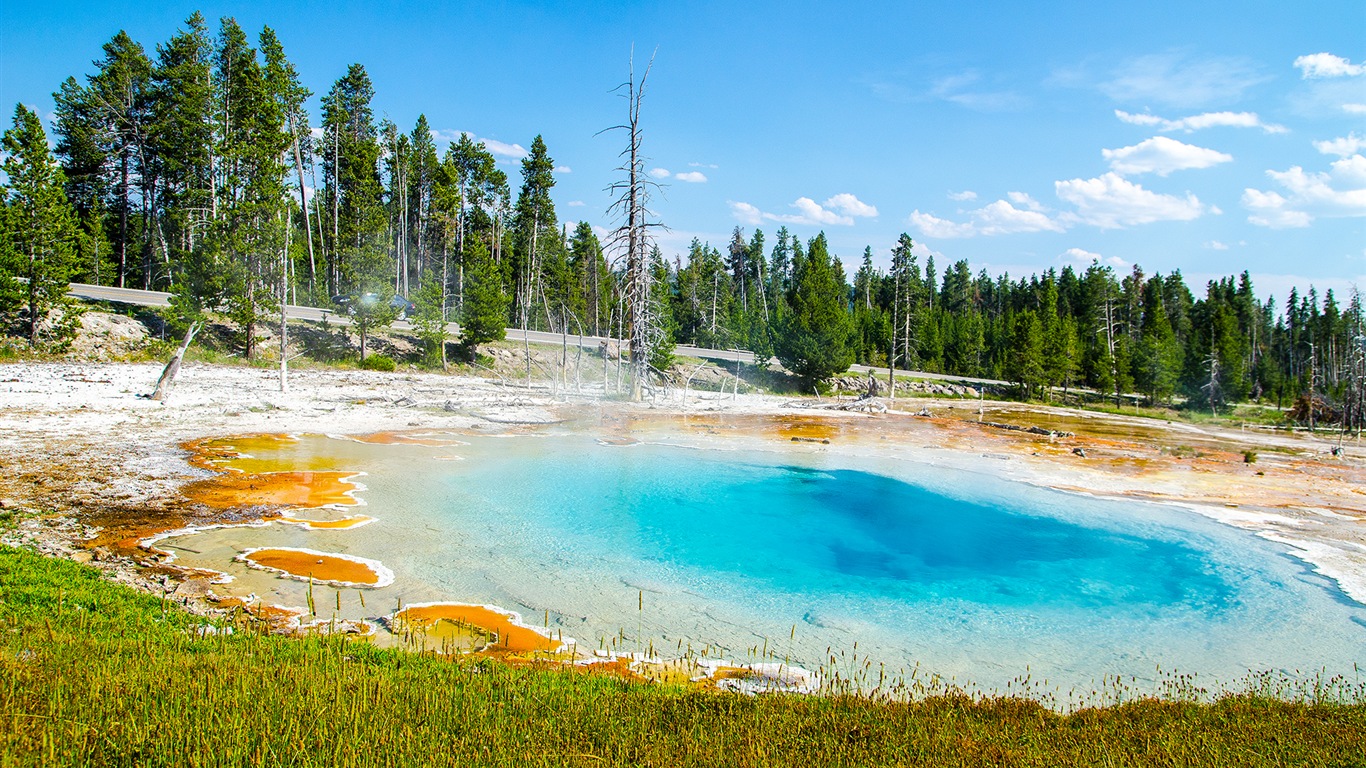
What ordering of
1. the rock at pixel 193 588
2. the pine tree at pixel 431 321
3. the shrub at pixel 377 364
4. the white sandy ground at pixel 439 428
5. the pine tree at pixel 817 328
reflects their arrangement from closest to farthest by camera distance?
the rock at pixel 193 588 → the white sandy ground at pixel 439 428 → the shrub at pixel 377 364 → the pine tree at pixel 431 321 → the pine tree at pixel 817 328

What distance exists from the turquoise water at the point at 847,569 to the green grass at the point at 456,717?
2.09 m

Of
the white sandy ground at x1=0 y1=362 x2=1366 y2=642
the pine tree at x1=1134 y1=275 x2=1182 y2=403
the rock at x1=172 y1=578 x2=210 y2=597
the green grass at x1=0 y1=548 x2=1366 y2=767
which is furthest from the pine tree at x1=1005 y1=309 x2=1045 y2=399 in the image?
the rock at x1=172 y1=578 x2=210 y2=597

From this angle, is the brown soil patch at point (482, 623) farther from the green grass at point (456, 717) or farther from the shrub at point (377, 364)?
the shrub at point (377, 364)

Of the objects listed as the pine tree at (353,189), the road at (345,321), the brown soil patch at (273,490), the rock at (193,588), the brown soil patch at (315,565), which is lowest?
the brown soil patch at (315,565)

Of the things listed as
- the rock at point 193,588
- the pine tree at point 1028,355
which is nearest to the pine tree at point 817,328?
the pine tree at point 1028,355

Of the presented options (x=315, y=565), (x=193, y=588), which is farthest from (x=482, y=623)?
(x=193, y=588)

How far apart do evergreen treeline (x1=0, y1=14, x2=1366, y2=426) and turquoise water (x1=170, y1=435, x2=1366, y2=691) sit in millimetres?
17524

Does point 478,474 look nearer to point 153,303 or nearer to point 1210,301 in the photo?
point 153,303

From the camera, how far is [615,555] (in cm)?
1195

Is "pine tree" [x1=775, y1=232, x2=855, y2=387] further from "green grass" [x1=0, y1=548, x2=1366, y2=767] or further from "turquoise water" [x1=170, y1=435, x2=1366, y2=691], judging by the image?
"green grass" [x1=0, y1=548, x2=1366, y2=767]

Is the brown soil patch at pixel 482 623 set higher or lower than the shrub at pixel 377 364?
lower

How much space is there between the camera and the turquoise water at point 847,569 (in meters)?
8.78

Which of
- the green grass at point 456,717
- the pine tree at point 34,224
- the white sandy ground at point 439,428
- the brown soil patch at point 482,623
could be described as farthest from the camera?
the pine tree at point 34,224

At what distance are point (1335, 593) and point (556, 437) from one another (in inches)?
783
